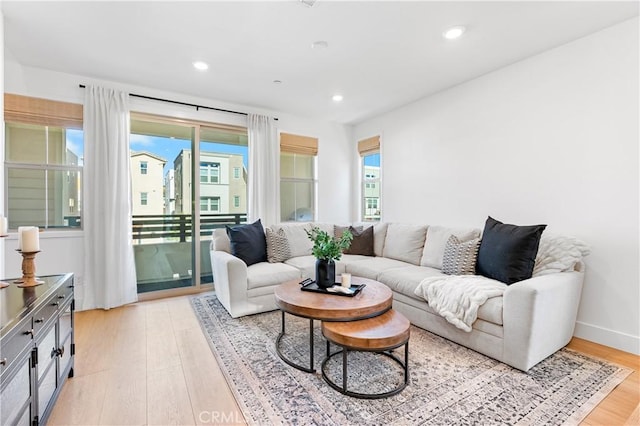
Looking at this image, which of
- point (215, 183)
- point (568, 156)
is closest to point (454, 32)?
point (568, 156)

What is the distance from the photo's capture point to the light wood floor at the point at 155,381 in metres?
1.65

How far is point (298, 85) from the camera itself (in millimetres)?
3572

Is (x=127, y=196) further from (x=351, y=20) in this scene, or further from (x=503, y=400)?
(x=503, y=400)

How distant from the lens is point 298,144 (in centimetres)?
477

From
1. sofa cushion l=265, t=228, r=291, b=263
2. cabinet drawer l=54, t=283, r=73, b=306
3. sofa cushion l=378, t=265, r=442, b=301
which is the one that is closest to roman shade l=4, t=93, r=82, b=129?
cabinet drawer l=54, t=283, r=73, b=306

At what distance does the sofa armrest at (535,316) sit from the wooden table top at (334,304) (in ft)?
2.75

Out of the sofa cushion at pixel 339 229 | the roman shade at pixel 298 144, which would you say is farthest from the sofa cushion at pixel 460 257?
the roman shade at pixel 298 144

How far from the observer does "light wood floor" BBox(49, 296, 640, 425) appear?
165 cm

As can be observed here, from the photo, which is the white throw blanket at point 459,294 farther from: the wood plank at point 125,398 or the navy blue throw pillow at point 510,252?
the wood plank at point 125,398

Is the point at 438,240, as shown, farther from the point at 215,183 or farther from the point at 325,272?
the point at 215,183

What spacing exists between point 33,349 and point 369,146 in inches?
177

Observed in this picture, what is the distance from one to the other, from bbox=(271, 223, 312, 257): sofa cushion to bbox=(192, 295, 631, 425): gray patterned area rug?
1.51 meters

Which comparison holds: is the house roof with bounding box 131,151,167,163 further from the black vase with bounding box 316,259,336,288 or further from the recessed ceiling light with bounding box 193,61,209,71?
the black vase with bounding box 316,259,336,288

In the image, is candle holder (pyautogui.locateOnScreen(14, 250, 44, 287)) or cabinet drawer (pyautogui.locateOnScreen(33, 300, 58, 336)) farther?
candle holder (pyautogui.locateOnScreen(14, 250, 44, 287))
